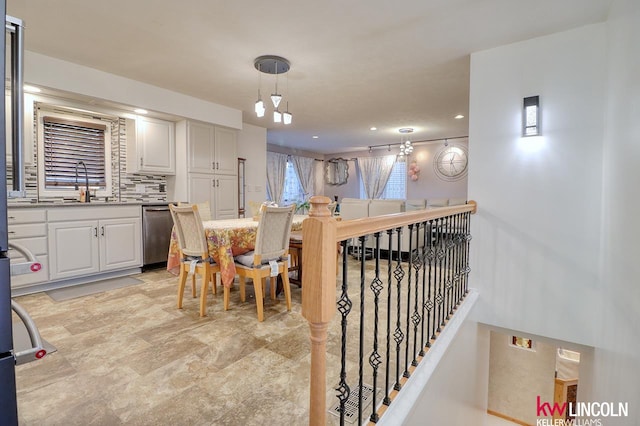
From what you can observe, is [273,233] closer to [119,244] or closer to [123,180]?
[119,244]

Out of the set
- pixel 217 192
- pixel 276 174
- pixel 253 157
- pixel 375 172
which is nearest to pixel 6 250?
pixel 217 192

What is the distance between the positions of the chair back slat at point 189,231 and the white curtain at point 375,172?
6473 mm

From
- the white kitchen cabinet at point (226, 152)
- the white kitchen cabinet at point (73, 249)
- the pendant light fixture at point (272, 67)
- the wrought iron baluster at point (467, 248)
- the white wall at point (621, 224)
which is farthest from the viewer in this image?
the white kitchen cabinet at point (226, 152)

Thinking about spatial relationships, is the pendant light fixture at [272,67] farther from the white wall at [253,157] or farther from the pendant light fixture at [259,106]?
the white wall at [253,157]

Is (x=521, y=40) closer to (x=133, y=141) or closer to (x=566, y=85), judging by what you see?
(x=566, y=85)

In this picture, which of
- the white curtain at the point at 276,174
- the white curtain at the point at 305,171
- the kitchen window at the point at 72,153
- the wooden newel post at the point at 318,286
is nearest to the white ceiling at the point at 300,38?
the kitchen window at the point at 72,153

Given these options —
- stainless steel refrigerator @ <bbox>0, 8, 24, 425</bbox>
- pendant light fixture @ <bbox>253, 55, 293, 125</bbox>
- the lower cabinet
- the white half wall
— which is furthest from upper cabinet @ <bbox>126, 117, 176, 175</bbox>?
stainless steel refrigerator @ <bbox>0, 8, 24, 425</bbox>

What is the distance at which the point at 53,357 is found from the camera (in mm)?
1941

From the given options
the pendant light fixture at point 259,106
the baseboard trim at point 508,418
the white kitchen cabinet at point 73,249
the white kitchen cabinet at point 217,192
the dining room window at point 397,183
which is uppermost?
the pendant light fixture at point 259,106

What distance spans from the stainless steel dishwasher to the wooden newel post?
3768 millimetres

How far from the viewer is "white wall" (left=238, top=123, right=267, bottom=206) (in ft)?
18.4

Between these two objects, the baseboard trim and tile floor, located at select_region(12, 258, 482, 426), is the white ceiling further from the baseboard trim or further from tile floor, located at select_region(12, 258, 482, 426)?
the baseboard trim

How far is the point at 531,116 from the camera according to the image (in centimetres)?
251

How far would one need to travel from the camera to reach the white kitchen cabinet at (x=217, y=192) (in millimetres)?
4438
